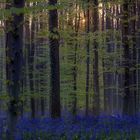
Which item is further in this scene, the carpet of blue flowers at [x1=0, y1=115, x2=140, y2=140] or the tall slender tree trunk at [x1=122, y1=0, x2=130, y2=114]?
the tall slender tree trunk at [x1=122, y1=0, x2=130, y2=114]

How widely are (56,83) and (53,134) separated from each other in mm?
6454

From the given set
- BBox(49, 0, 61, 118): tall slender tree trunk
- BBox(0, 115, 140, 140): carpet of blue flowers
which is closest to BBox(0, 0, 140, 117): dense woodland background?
BBox(49, 0, 61, 118): tall slender tree trunk

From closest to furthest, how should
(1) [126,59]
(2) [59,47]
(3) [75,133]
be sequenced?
(3) [75,133] → (1) [126,59] → (2) [59,47]

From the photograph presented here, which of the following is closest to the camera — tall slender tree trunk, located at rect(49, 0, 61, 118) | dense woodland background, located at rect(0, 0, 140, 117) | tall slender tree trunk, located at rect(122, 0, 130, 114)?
dense woodland background, located at rect(0, 0, 140, 117)

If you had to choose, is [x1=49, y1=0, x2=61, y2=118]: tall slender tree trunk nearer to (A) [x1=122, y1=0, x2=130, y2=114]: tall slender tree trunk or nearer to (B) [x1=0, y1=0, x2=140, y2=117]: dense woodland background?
(B) [x1=0, y1=0, x2=140, y2=117]: dense woodland background

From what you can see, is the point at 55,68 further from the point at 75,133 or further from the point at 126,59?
the point at 75,133

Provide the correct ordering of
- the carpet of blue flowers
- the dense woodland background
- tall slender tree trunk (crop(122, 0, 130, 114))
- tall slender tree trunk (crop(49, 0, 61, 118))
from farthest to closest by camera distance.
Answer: tall slender tree trunk (crop(122, 0, 130, 114))
tall slender tree trunk (crop(49, 0, 61, 118))
the carpet of blue flowers
the dense woodland background

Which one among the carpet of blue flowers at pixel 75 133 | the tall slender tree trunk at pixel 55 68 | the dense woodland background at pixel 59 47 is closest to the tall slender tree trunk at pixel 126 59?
the dense woodland background at pixel 59 47

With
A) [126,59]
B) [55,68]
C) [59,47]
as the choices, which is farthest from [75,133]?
[59,47]

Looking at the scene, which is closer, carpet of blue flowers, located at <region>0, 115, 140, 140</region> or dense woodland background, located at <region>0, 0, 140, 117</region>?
dense woodland background, located at <region>0, 0, 140, 117</region>

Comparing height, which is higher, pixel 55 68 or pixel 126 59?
pixel 126 59

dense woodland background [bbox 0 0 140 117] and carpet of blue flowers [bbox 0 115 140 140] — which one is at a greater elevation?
dense woodland background [bbox 0 0 140 117]

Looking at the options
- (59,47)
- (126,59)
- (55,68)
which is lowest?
(55,68)

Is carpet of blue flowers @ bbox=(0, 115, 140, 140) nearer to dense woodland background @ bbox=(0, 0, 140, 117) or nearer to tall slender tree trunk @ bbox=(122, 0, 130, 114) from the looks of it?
dense woodland background @ bbox=(0, 0, 140, 117)
